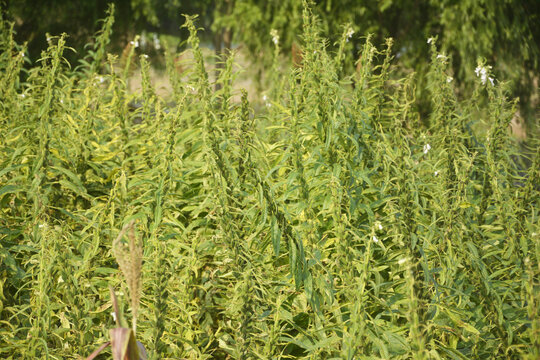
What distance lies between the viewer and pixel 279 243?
6.10ft

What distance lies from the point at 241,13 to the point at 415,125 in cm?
559

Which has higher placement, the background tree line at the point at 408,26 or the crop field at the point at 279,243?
the background tree line at the point at 408,26

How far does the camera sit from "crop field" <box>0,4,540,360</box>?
185 centimetres

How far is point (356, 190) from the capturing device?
7.52 feet

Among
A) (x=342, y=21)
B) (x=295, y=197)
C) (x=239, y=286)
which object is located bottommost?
(x=239, y=286)

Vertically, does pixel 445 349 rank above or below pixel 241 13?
below

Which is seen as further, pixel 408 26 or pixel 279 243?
pixel 408 26

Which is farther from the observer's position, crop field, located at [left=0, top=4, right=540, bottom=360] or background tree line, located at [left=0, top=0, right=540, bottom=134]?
background tree line, located at [left=0, top=0, right=540, bottom=134]

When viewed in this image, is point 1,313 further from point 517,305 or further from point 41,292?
point 517,305

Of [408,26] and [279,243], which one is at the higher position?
[408,26]

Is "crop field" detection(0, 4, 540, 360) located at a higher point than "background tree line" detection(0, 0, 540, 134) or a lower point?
lower

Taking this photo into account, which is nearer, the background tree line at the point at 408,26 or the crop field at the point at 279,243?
the crop field at the point at 279,243

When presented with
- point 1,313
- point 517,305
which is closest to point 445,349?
point 517,305

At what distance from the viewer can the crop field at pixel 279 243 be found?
1.85m
